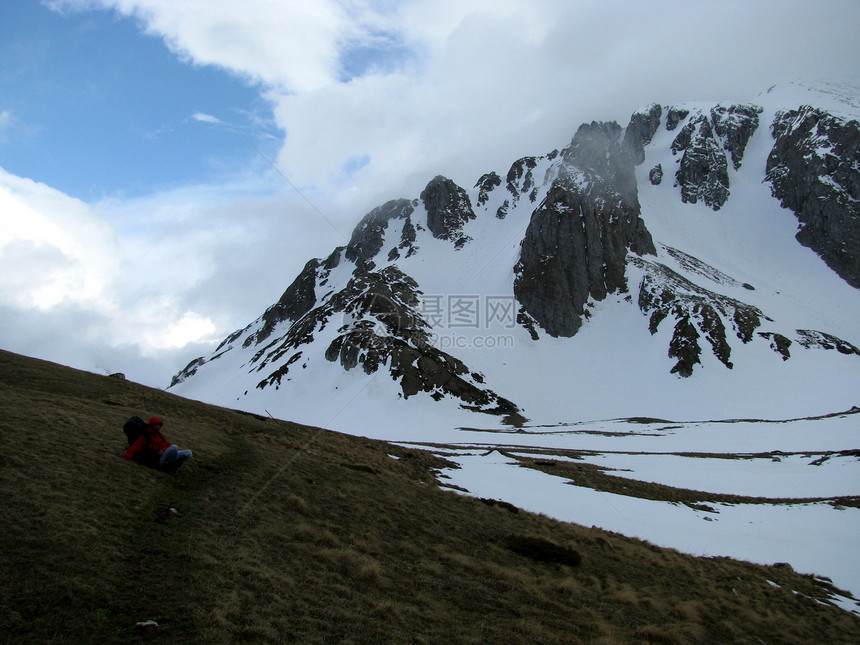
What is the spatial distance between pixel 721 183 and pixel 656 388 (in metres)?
131

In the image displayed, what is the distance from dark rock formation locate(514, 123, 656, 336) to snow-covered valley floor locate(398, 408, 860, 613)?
78243 millimetres

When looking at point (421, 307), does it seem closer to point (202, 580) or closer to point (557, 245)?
point (557, 245)

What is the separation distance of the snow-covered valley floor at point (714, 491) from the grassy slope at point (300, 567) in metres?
3.62

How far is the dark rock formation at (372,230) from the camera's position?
17350cm

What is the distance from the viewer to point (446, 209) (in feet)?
576

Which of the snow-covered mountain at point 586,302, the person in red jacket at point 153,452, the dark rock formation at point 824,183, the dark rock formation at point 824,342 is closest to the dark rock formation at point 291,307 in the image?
the snow-covered mountain at point 586,302

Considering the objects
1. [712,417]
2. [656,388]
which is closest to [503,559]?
[712,417]

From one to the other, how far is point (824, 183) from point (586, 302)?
113 metres

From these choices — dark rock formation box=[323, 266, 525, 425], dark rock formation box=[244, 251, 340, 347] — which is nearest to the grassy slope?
dark rock formation box=[323, 266, 525, 425]

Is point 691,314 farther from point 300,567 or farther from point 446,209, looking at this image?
point 300,567

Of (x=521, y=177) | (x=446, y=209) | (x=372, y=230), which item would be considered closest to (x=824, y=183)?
(x=521, y=177)

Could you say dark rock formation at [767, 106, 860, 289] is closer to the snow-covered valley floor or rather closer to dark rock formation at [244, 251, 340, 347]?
the snow-covered valley floor

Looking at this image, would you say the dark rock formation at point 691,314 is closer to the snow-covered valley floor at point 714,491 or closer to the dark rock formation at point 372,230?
the snow-covered valley floor at point 714,491

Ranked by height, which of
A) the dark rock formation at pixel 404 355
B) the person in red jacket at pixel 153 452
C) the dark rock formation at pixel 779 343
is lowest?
the person in red jacket at pixel 153 452
